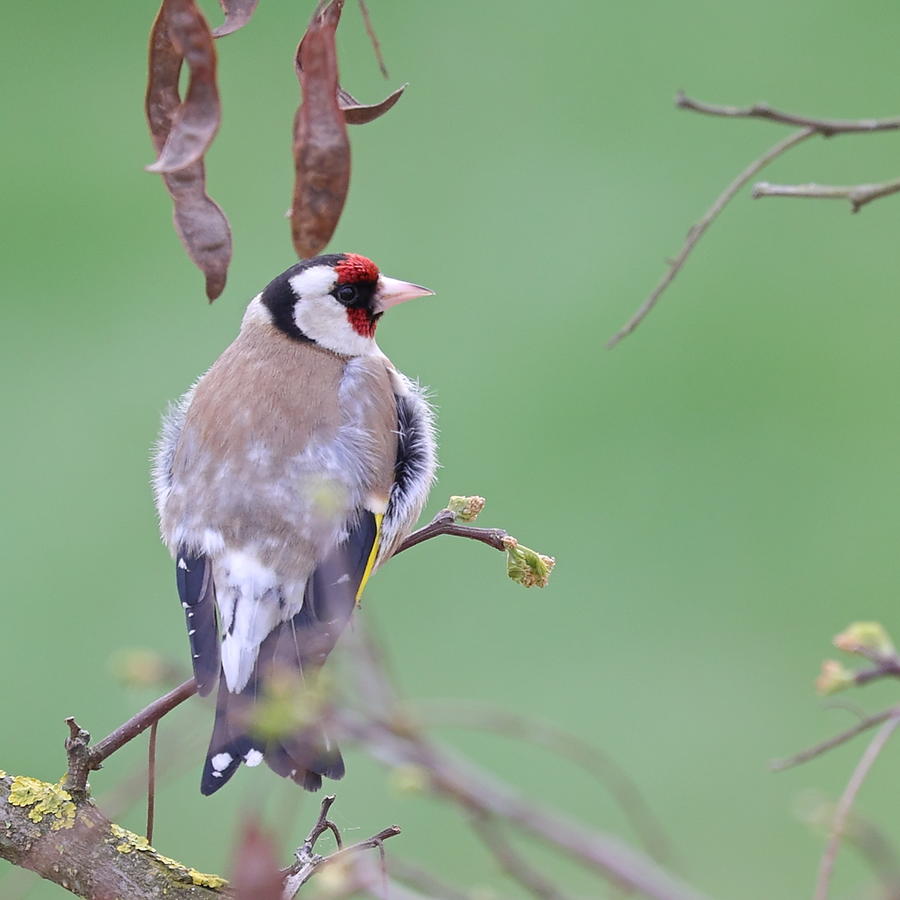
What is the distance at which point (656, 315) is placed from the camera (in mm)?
5289

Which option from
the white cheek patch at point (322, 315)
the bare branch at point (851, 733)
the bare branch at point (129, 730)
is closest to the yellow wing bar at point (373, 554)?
the white cheek patch at point (322, 315)

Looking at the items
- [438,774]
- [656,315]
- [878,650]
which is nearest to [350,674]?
[438,774]

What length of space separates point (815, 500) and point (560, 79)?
6.46ft

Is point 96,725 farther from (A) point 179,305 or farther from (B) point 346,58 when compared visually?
(B) point 346,58

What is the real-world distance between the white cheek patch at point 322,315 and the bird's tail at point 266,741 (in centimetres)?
42

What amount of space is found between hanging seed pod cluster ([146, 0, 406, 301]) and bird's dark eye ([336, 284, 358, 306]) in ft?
2.40

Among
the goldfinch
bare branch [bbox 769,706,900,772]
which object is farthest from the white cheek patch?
bare branch [bbox 769,706,900,772]

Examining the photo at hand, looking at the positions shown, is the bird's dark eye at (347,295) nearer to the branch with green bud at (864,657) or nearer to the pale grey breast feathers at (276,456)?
the pale grey breast feathers at (276,456)

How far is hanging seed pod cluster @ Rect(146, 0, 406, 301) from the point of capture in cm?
116

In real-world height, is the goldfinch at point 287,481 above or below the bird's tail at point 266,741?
above

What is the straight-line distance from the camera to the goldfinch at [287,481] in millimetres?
1755

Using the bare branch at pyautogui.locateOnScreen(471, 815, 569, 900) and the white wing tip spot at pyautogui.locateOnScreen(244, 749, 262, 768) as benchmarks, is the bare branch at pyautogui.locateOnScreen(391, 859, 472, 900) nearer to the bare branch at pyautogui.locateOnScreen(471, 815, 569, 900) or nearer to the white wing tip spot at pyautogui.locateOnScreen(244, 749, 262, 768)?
the bare branch at pyautogui.locateOnScreen(471, 815, 569, 900)

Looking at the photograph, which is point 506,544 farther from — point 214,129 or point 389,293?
point 389,293

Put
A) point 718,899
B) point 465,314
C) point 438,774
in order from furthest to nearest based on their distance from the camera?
point 465,314 → point 718,899 → point 438,774
